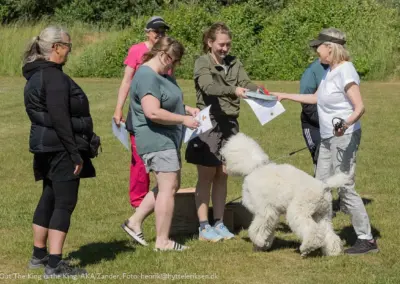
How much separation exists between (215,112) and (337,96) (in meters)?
1.18

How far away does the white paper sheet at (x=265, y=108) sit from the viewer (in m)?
6.43

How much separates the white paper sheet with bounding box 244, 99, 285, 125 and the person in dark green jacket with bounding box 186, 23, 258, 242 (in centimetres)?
15

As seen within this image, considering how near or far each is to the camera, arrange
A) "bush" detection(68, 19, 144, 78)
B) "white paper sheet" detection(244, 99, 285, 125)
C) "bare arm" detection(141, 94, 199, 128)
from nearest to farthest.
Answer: "bare arm" detection(141, 94, 199, 128) < "white paper sheet" detection(244, 99, 285, 125) < "bush" detection(68, 19, 144, 78)

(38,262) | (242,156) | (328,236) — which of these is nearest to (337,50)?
(242,156)

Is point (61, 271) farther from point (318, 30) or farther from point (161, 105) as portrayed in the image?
point (318, 30)

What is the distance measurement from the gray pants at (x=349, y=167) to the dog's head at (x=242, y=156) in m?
0.56

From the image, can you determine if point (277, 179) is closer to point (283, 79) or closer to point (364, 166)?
point (364, 166)

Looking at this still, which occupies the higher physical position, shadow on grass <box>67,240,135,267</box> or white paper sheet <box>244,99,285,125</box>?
white paper sheet <box>244,99,285,125</box>

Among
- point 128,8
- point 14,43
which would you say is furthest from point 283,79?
point 128,8

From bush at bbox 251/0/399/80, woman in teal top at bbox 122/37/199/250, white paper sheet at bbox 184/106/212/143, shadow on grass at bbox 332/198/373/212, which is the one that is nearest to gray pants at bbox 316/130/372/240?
white paper sheet at bbox 184/106/212/143

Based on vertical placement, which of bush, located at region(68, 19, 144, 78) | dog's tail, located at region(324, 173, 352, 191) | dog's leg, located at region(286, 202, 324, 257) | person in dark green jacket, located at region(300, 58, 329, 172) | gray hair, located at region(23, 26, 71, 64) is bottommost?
bush, located at region(68, 19, 144, 78)

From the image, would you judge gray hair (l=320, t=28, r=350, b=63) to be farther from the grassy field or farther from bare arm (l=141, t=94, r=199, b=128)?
the grassy field

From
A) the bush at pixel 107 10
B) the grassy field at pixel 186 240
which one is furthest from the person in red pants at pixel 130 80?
the bush at pixel 107 10

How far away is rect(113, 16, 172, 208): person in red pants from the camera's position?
714cm
